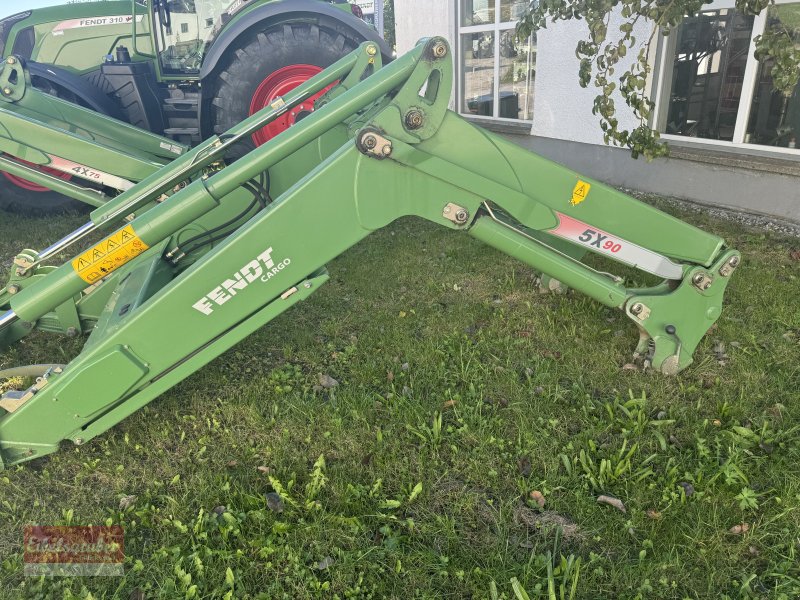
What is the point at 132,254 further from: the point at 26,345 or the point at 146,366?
the point at 26,345

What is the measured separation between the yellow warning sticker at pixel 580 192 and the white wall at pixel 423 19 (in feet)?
22.0

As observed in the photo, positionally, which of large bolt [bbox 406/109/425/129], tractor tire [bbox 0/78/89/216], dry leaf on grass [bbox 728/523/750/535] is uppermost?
large bolt [bbox 406/109/425/129]

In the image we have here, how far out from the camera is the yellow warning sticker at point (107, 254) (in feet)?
7.35

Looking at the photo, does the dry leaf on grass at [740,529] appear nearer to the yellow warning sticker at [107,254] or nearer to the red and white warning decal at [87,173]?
the yellow warning sticker at [107,254]

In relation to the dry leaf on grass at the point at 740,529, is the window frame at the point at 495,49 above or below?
above

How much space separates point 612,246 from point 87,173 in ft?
11.5

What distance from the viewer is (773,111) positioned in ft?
17.0

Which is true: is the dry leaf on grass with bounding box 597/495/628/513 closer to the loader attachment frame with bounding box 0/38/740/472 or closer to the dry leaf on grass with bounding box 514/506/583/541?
the dry leaf on grass with bounding box 514/506/583/541

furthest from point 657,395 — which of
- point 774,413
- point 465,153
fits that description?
point 465,153

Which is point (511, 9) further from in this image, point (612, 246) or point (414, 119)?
point (414, 119)

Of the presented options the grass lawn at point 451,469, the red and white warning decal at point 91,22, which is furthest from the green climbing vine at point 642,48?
the red and white warning decal at point 91,22

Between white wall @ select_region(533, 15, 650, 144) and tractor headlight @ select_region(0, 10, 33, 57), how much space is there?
6074mm

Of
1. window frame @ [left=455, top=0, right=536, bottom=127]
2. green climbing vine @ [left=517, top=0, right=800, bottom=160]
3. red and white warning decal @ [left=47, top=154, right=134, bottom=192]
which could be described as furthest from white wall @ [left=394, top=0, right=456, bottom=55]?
red and white warning decal @ [left=47, top=154, right=134, bottom=192]

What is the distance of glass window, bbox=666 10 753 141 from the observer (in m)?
5.32
